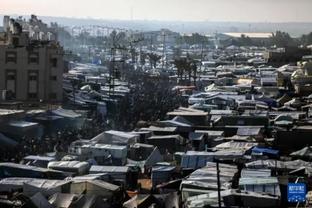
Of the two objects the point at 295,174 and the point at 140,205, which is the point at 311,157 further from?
the point at 140,205

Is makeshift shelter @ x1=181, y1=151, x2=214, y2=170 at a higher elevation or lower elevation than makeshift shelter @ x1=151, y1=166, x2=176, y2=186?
higher

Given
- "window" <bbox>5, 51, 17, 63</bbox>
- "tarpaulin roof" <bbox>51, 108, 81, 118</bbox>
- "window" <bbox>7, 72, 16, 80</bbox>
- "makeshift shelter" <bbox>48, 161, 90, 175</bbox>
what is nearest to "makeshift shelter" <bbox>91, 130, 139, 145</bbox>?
"makeshift shelter" <bbox>48, 161, 90, 175</bbox>

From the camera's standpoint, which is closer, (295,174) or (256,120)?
(295,174)

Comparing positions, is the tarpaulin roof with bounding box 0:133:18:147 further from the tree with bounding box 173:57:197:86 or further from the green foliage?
the green foliage

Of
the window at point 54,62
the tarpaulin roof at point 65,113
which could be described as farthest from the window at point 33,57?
the tarpaulin roof at point 65,113

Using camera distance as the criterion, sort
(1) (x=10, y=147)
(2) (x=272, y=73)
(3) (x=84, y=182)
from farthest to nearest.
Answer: (2) (x=272, y=73) → (1) (x=10, y=147) → (3) (x=84, y=182)

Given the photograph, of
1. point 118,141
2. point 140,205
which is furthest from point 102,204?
point 118,141

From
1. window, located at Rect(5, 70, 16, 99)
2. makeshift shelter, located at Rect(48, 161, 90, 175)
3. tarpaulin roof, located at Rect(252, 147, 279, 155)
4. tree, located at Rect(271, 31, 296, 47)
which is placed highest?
tree, located at Rect(271, 31, 296, 47)

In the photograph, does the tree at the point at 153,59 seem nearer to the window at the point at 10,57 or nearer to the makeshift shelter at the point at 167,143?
the window at the point at 10,57
